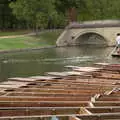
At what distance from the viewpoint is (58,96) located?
14.3 metres

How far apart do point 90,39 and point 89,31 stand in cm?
983

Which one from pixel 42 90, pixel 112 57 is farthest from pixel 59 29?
pixel 42 90

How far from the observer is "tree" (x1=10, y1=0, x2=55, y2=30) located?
71.8m

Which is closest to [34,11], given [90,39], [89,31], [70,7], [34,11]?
[34,11]

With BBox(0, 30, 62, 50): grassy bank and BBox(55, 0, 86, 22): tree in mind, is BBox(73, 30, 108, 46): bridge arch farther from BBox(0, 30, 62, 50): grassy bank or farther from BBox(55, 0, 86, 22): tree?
BBox(55, 0, 86, 22): tree

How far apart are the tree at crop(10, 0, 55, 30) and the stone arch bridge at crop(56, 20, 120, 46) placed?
4.36 metres

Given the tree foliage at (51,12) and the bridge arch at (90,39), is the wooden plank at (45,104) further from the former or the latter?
the bridge arch at (90,39)

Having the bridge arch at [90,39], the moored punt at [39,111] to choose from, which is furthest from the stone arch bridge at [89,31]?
the moored punt at [39,111]

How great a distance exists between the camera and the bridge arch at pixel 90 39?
253 ft

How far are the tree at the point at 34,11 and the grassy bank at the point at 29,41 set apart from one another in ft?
8.20

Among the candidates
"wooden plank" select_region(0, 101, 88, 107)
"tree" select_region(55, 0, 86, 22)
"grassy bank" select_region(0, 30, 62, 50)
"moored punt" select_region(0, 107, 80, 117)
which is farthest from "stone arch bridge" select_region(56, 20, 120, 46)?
"moored punt" select_region(0, 107, 80, 117)

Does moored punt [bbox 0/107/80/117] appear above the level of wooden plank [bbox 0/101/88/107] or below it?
above

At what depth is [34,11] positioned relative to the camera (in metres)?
73.1

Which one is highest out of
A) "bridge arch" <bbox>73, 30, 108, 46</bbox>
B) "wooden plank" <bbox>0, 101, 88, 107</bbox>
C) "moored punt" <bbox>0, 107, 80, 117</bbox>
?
"moored punt" <bbox>0, 107, 80, 117</bbox>
